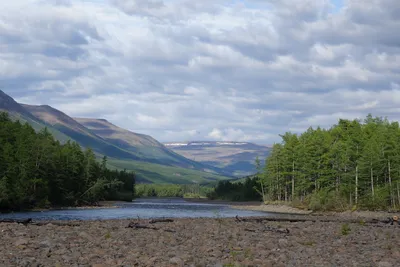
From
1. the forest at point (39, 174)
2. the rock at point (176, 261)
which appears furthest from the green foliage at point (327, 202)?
the rock at point (176, 261)

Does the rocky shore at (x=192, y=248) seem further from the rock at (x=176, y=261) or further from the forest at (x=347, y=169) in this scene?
the forest at (x=347, y=169)

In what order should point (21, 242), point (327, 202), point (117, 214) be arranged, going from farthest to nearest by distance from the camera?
point (327, 202)
point (117, 214)
point (21, 242)

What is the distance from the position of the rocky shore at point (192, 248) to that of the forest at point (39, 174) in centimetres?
5700

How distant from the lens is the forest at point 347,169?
93188 mm

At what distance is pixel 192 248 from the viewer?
27281 millimetres

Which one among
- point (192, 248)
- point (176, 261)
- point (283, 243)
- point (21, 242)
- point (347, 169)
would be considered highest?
point (347, 169)

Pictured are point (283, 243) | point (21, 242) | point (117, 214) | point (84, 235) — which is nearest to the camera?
point (21, 242)

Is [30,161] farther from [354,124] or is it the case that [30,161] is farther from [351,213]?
[354,124]

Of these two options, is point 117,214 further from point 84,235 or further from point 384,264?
point 384,264

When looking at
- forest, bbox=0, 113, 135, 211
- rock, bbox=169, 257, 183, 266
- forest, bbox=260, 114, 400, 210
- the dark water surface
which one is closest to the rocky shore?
rock, bbox=169, 257, 183, 266

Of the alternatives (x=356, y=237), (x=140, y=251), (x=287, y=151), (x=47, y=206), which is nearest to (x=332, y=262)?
(x=140, y=251)

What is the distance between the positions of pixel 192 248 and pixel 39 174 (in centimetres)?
8694

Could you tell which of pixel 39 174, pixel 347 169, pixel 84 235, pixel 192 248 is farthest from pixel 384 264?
pixel 39 174

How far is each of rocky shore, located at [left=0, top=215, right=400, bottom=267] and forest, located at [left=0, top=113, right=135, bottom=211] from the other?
187ft
